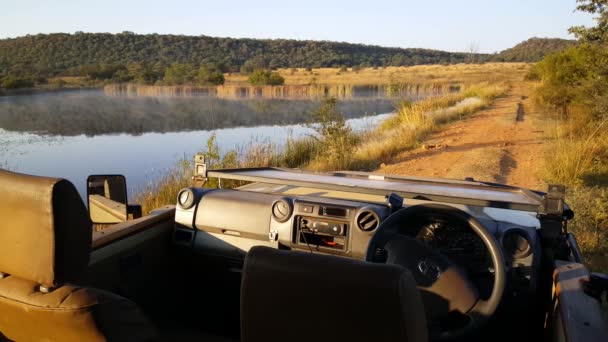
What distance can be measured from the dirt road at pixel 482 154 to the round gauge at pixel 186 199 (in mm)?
8132

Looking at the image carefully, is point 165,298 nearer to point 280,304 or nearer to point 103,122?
point 280,304

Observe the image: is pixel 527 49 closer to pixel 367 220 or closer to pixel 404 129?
pixel 404 129

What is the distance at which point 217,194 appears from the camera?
3682 millimetres

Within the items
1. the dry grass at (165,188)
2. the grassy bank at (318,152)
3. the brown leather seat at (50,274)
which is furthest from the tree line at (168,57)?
the brown leather seat at (50,274)

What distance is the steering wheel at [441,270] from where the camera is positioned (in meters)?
2.38

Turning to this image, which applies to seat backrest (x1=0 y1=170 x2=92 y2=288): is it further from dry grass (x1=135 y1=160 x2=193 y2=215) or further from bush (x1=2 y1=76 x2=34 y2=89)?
bush (x1=2 y1=76 x2=34 y2=89)

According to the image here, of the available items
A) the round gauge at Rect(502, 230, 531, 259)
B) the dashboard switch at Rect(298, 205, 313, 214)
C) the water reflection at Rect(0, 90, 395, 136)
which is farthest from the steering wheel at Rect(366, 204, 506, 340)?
the water reflection at Rect(0, 90, 395, 136)

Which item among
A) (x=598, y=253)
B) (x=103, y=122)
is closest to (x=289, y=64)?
(x=103, y=122)

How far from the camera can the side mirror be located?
325 centimetres

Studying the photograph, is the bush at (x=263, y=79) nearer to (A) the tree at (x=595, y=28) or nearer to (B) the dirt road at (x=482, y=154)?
(B) the dirt road at (x=482, y=154)

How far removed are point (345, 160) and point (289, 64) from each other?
3427 inches

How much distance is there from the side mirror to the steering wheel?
1681 millimetres

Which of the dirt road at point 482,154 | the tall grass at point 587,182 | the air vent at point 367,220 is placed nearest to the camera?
the air vent at point 367,220

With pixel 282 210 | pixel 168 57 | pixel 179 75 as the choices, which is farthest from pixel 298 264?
pixel 168 57
